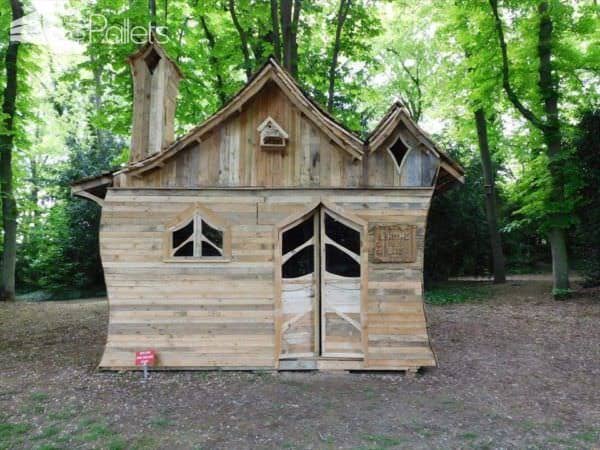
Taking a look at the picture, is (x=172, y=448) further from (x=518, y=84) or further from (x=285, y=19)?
(x=518, y=84)

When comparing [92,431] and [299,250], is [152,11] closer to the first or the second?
[299,250]

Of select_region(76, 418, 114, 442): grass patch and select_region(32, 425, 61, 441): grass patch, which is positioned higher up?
select_region(76, 418, 114, 442): grass patch

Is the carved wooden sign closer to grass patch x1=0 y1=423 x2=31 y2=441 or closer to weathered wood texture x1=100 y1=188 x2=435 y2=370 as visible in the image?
weathered wood texture x1=100 y1=188 x2=435 y2=370

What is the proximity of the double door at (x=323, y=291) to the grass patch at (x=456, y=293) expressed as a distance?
366 inches

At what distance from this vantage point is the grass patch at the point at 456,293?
53.9 ft

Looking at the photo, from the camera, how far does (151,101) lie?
29.5 ft

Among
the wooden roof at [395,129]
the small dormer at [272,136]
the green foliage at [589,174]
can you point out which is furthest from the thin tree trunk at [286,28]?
the green foliage at [589,174]

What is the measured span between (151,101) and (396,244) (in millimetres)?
5972

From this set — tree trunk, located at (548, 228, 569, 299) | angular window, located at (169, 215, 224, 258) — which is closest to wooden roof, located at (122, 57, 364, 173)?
angular window, located at (169, 215, 224, 258)

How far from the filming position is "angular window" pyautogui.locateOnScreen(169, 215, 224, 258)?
314 inches

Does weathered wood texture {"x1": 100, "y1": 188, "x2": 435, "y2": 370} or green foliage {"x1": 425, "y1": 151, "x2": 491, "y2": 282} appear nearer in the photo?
weathered wood texture {"x1": 100, "y1": 188, "x2": 435, "y2": 370}

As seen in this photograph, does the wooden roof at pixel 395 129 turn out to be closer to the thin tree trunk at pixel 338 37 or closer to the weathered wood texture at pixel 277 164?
the weathered wood texture at pixel 277 164

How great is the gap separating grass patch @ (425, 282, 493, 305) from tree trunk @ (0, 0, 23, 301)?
54.3 ft

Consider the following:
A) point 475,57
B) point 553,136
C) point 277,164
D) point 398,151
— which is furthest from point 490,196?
point 277,164
